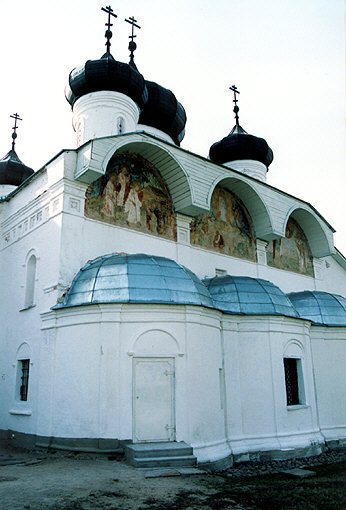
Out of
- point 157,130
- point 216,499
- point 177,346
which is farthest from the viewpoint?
point 157,130

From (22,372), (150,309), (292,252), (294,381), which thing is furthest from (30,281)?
(292,252)

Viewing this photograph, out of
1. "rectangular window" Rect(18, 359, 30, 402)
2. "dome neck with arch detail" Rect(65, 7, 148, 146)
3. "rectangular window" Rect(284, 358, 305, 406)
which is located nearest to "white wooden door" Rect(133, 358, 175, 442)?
"rectangular window" Rect(18, 359, 30, 402)

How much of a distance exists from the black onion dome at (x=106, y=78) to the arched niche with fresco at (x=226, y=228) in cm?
365

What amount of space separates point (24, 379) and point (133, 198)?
4.75 m

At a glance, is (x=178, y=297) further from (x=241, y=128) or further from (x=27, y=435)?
(x=241, y=128)

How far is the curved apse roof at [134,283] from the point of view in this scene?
882cm

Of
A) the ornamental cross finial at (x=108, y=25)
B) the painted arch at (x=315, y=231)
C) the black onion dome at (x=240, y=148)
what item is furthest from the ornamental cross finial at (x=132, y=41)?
the painted arch at (x=315, y=231)

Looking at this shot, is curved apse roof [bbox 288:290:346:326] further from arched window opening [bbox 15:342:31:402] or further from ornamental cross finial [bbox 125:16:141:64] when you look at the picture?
ornamental cross finial [bbox 125:16:141:64]

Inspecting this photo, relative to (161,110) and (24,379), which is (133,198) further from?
(161,110)

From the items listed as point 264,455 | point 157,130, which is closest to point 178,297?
point 264,455

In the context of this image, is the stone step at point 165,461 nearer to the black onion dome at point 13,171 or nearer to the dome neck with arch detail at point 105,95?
the dome neck with arch detail at point 105,95

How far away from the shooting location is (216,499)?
5.71 meters

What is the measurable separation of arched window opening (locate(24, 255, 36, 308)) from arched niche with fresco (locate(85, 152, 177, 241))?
1947 millimetres

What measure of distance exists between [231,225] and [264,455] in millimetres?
6255
